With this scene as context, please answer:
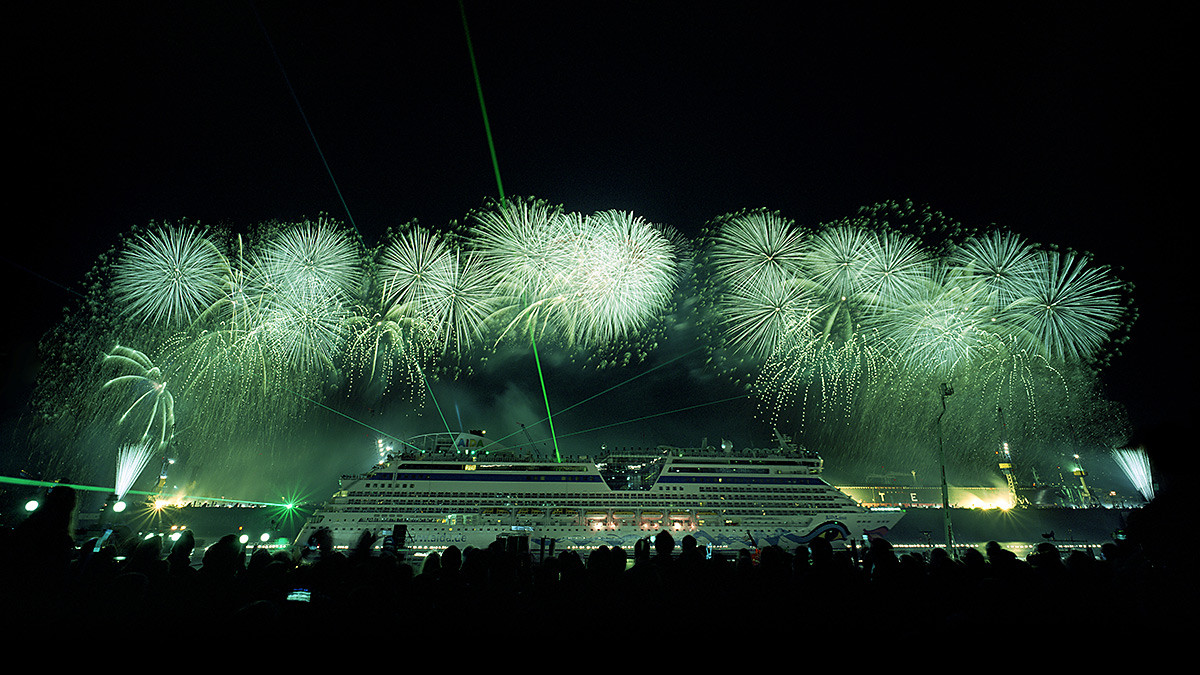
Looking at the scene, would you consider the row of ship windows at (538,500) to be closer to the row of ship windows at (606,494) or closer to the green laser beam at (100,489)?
the row of ship windows at (606,494)

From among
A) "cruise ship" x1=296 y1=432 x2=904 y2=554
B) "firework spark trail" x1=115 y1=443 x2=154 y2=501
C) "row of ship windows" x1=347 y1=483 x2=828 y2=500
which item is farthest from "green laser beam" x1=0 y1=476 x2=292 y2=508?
"row of ship windows" x1=347 y1=483 x2=828 y2=500

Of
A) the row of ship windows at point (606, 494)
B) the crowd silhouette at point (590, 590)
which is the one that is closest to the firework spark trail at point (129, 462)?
the row of ship windows at point (606, 494)

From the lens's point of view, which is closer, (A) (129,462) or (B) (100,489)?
(A) (129,462)

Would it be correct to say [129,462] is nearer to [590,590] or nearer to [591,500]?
[591,500]

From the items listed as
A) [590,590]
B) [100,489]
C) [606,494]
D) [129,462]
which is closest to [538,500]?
[606,494]

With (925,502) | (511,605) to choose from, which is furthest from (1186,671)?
(925,502)

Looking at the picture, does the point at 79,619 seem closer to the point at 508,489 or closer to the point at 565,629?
the point at 565,629
